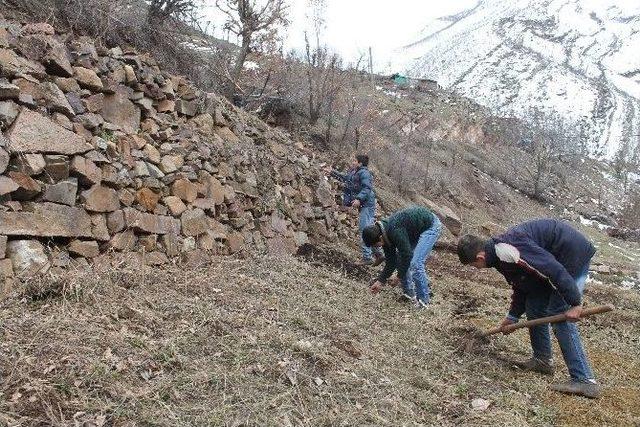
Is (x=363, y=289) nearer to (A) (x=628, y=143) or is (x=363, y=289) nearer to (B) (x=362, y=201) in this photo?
(B) (x=362, y=201)

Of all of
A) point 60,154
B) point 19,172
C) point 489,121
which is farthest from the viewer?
point 489,121

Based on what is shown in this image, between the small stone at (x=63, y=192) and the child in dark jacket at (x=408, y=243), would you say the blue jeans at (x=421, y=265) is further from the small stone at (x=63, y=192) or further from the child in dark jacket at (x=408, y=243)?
the small stone at (x=63, y=192)

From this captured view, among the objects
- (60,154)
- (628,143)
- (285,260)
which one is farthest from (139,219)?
(628,143)

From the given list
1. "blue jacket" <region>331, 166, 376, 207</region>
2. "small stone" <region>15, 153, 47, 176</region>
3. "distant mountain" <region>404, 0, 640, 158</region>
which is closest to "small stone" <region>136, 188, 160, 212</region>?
"small stone" <region>15, 153, 47, 176</region>

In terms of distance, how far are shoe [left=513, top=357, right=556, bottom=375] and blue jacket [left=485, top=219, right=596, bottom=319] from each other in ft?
2.05

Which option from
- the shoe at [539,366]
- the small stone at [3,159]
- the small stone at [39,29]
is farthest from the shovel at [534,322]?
the small stone at [39,29]

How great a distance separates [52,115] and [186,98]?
2.20 metres

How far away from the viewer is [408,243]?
5387 millimetres

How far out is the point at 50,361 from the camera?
2.92 metres

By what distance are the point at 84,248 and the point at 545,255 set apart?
374cm

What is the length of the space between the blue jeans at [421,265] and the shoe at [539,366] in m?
1.59

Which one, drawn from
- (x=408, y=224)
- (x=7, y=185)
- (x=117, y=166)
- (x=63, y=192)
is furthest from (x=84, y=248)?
(x=408, y=224)

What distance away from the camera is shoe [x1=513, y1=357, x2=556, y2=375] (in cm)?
412

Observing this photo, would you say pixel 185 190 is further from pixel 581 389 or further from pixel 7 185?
pixel 581 389
